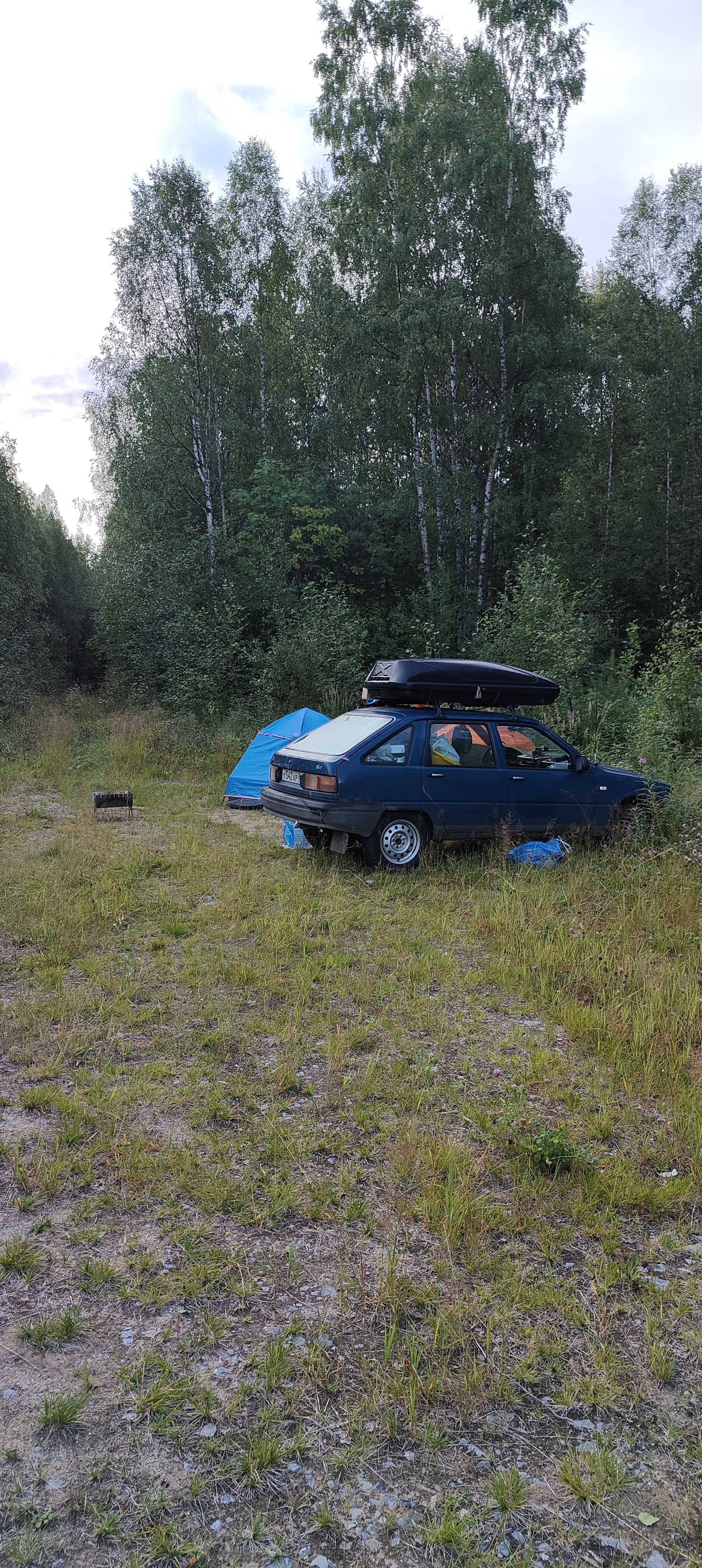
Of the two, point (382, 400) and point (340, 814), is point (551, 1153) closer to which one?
point (340, 814)

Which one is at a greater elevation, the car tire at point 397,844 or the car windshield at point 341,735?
the car windshield at point 341,735

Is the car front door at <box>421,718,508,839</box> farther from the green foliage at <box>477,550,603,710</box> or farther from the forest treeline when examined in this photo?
the forest treeline

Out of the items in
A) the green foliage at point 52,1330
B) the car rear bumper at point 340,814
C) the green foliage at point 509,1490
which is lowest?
the green foliage at point 509,1490

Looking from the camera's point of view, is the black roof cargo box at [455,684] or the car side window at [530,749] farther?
the car side window at [530,749]

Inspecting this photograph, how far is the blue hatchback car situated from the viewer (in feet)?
24.8

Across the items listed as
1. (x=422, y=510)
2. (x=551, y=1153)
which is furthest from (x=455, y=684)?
(x=422, y=510)

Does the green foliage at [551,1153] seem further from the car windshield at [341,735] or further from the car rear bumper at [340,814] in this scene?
the car windshield at [341,735]

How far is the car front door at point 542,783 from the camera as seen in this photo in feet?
26.5

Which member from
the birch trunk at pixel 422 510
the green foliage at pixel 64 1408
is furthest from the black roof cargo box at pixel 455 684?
the birch trunk at pixel 422 510

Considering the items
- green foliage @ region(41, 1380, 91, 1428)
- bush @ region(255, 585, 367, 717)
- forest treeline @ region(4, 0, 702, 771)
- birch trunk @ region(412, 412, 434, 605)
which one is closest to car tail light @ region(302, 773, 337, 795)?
green foliage @ region(41, 1380, 91, 1428)

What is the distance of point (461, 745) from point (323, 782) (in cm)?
144

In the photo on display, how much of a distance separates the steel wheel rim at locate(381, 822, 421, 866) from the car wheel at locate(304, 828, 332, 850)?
0.80 meters

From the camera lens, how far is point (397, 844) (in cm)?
782

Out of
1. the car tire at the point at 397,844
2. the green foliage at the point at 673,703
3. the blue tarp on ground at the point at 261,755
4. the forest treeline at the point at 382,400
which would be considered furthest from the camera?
the forest treeline at the point at 382,400
